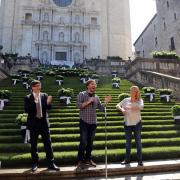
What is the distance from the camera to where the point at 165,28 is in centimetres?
3891

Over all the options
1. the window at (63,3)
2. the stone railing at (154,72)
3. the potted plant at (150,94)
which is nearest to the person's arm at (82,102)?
the potted plant at (150,94)

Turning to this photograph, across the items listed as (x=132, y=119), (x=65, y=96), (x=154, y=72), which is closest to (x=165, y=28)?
(x=154, y=72)

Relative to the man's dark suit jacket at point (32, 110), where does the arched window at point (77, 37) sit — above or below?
above

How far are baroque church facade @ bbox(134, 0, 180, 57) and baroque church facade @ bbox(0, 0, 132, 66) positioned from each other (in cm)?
664

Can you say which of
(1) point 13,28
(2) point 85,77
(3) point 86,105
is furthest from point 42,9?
(3) point 86,105

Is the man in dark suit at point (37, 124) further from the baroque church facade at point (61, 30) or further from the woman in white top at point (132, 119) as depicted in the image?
the baroque church facade at point (61, 30)

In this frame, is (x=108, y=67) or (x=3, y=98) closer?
(x=3, y=98)

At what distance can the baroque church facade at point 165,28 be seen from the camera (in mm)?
35625

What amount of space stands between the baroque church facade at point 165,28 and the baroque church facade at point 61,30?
21.8 ft

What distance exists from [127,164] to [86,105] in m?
1.69

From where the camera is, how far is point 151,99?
1470cm

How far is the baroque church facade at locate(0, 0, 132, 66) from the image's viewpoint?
47.6 metres

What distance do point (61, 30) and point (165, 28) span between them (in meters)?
17.9

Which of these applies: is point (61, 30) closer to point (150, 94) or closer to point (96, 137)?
point (150, 94)
